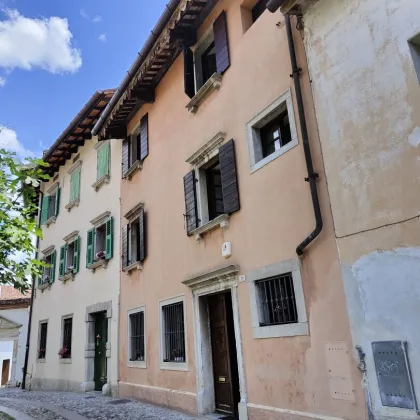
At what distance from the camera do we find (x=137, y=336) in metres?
10.8

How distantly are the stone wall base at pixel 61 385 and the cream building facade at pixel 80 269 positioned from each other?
0.02 meters

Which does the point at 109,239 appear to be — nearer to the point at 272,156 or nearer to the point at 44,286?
the point at 44,286

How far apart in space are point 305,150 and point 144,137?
253 inches

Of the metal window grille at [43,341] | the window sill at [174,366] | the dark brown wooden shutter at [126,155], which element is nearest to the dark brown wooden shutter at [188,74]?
the dark brown wooden shutter at [126,155]

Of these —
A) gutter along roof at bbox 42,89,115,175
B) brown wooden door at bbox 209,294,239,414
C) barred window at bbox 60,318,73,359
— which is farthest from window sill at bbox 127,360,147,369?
gutter along roof at bbox 42,89,115,175

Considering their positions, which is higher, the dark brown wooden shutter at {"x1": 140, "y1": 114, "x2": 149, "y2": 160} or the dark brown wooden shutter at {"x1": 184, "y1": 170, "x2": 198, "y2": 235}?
the dark brown wooden shutter at {"x1": 140, "y1": 114, "x2": 149, "y2": 160}

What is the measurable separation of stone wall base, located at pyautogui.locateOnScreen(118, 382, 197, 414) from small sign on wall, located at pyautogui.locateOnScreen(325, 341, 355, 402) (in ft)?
11.4

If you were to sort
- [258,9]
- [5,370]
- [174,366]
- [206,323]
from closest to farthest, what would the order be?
[258,9]
[206,323]
[174,366]
[5,370]

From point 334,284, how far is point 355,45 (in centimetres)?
319

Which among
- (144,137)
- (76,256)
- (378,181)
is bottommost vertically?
(378,181)

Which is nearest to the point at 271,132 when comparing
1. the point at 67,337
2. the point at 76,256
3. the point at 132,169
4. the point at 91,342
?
the point at 132,169

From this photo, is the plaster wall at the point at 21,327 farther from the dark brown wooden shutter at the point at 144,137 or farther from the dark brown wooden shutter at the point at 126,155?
the dark brown wooden shutter at the point at 144,137

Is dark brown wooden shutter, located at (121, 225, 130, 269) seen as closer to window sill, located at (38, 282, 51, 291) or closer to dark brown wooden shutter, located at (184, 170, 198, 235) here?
dark brown wooden shutter, located at (184, 170, 198, 235)

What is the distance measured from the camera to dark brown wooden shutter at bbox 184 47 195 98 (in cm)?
935
